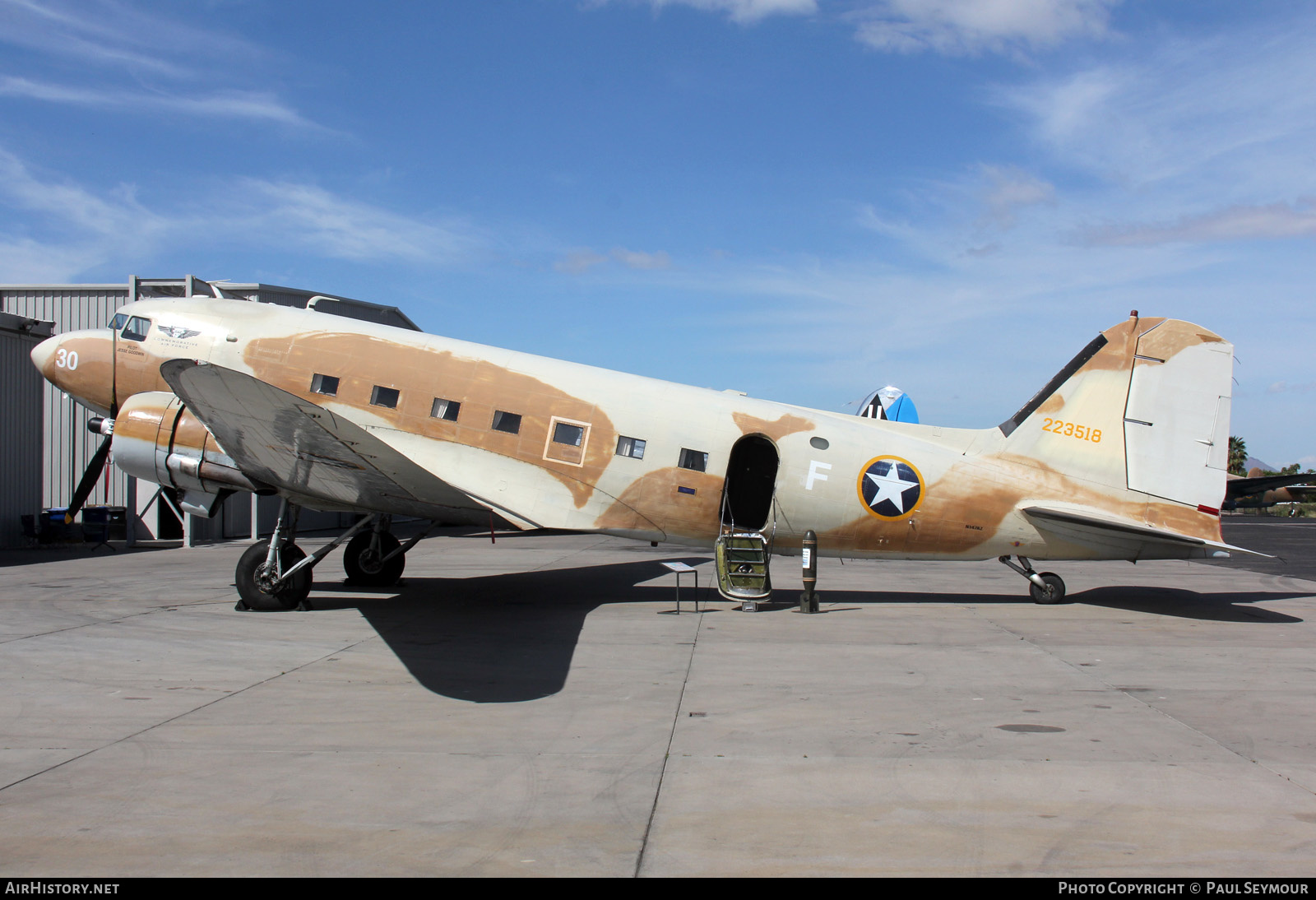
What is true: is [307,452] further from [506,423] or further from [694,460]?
[694,460]

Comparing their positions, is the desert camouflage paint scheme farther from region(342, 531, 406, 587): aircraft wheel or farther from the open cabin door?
region(342, 531, 406, 587): aircraft wheel

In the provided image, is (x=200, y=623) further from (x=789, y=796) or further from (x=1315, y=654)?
(x=1315, y=654)

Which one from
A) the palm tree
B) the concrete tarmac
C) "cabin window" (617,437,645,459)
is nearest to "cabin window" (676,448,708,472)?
"cabin window" (617,437,645,459)

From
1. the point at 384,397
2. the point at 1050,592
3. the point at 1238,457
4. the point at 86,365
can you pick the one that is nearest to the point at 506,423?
the point at 384,397

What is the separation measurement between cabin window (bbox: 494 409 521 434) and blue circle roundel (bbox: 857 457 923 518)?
17.4 feet

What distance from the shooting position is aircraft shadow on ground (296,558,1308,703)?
29.7 feet

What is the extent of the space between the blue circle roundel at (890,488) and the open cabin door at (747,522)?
1.45m

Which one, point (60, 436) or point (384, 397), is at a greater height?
point (384, 397)

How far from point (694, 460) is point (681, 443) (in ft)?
1.09

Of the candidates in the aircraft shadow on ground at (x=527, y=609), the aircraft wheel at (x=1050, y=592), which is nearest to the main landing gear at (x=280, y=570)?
the aircraft shadow on ground at (x=527, y=609)

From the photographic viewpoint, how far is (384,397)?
1291 centimetres

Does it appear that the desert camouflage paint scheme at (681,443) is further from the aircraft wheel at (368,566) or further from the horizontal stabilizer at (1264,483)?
the horizontal stabilizer at (1264,483)

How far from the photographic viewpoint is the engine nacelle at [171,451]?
12.5 m
